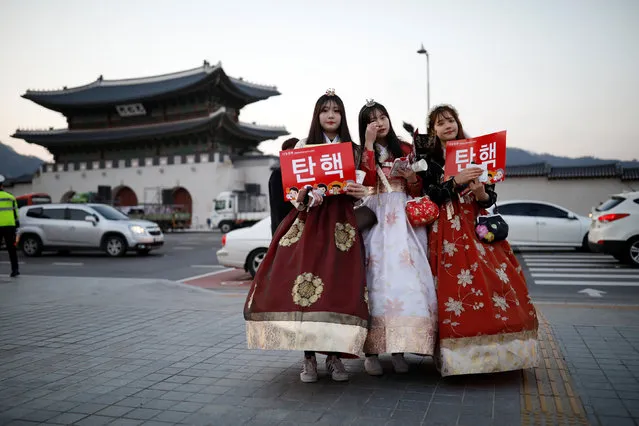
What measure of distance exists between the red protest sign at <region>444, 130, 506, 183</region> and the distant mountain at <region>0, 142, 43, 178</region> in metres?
120

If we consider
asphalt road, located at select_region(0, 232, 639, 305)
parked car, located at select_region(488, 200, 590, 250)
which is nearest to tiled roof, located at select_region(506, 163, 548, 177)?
asphalt road, located at select_region(0, 232, 639, 305)

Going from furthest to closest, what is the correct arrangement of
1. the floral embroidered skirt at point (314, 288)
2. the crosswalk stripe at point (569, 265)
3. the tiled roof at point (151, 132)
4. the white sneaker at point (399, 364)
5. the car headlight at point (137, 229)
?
the tiled roof at point (151, 132), the car headlight at point (137, 229), the crosswalk stripe at point (569, 265), the white sneaker at point (399, 364), the floral embroidered skirt at point (314, 288)

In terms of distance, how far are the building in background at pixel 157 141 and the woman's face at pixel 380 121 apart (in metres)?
32.9

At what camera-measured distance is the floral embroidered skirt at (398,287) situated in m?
3.44

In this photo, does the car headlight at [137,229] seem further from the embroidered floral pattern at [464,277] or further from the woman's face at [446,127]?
the embroidered floral pattern at [464,277]

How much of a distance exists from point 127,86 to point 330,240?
1784 inches

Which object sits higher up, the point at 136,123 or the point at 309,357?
the point at 136,123

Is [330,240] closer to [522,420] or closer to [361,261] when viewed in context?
[361,261]

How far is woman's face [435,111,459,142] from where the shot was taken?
390 centimetres

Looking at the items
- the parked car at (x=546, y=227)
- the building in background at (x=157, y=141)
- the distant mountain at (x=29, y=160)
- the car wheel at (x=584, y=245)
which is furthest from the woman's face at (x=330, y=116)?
the distant mountain at (x=29, y=160)

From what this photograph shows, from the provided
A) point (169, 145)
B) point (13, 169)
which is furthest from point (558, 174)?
point (13, 169)

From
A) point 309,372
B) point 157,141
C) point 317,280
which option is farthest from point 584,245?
point 157,141

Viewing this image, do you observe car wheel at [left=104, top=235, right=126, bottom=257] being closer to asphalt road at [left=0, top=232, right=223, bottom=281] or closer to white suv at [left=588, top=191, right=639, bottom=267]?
asphalt road at [left=0, top=232, right=223, bottom=281]

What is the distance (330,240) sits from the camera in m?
3.55
